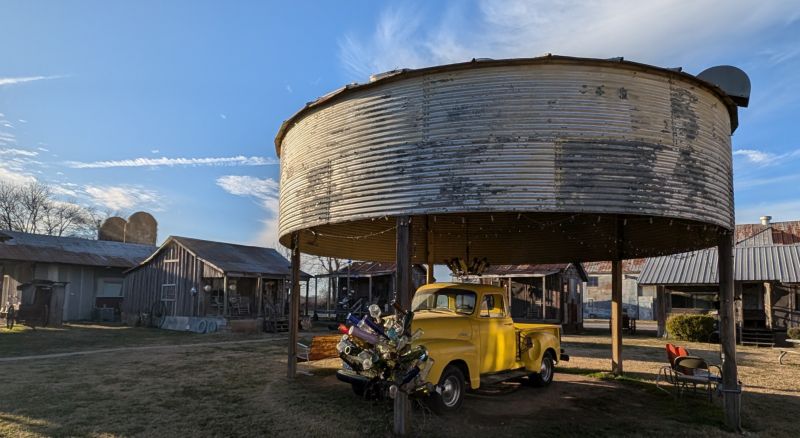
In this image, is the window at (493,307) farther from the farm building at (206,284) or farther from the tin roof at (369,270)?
the tin roof at (369,270)

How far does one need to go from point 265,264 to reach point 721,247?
89.5 feet

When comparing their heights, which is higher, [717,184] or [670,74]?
[670,74]

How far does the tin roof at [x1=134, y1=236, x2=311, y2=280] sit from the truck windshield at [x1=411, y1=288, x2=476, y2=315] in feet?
64.8

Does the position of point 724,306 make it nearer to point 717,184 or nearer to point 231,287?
point 717,184

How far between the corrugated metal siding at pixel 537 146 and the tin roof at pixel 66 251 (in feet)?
96.0

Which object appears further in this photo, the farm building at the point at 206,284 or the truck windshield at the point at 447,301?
the farm building at the point at 206,284

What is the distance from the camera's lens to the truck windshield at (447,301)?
10.0m

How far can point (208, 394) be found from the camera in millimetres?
10484

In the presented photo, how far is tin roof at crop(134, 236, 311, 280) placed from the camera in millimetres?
29109

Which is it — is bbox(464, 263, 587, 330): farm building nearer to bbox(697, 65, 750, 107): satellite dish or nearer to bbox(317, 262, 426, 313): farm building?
bbox(317, 262, 426, 313): farm building

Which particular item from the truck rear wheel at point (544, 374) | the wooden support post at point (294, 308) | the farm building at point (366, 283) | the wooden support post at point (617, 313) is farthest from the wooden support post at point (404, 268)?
the farm building at point (366, 283)

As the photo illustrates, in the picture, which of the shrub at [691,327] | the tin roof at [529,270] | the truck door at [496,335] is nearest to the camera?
the truck door at [496,335]

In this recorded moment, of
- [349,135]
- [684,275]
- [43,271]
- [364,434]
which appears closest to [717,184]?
[349,135]

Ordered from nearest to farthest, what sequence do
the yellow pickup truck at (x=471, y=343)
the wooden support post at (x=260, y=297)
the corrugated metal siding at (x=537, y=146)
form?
the corrugated metal siding at (x=537, y=146) → the yellow pickup truck at (x=471, y=343) → the wooden support post at (x=260, y=297)
